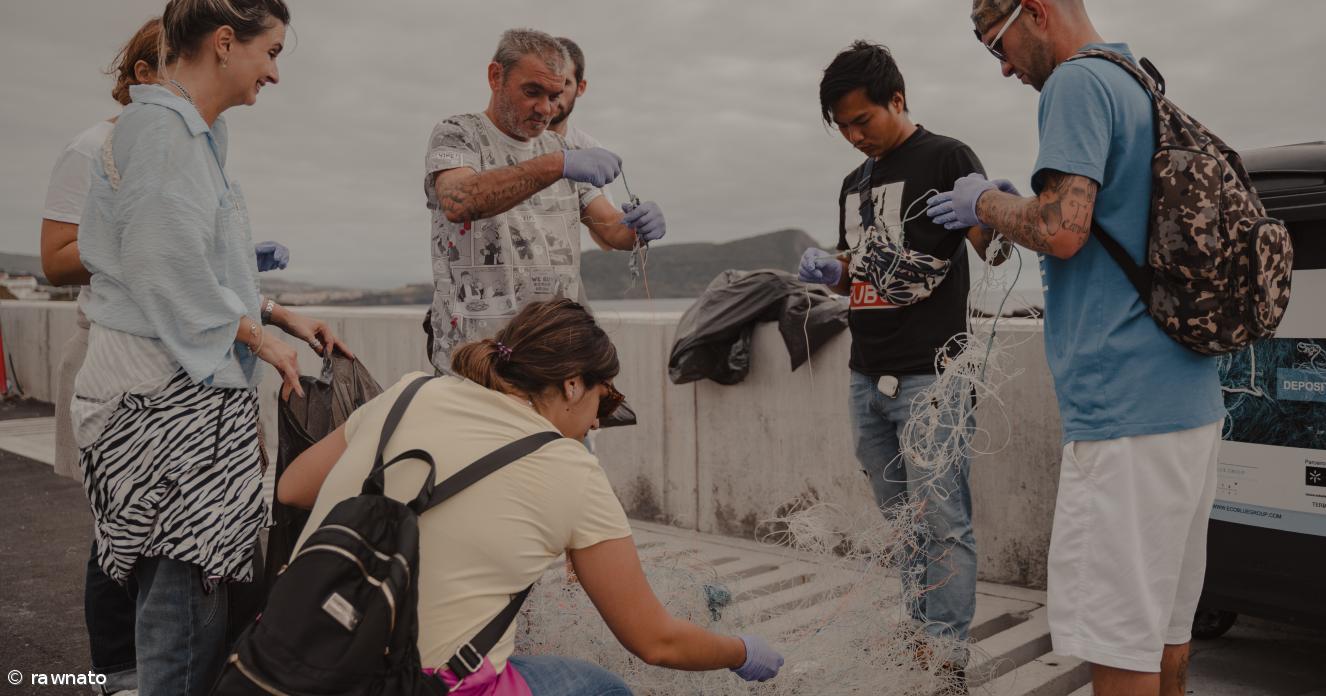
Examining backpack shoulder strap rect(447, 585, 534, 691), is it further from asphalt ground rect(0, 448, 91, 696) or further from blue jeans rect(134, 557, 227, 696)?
asphalt ground rect(0, 448, 91, 696)

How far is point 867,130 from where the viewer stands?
9.73ft

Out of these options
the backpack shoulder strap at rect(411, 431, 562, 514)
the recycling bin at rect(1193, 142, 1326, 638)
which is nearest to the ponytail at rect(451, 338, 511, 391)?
the backpack shoulder strap at rect(411, 431, 562, 514)

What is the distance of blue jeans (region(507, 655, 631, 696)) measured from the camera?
6.37 ft

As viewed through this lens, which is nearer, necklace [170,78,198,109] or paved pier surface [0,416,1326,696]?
necklace [170,78,198,109]

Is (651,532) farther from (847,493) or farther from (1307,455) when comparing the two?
(1307,455)

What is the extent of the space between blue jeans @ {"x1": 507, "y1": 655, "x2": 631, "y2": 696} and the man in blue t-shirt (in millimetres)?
930

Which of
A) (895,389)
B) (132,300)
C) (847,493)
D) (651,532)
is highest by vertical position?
(132,300)

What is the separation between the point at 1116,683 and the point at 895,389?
1.11 meters

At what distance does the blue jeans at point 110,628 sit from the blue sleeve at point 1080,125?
8.30ft

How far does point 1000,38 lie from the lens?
211 cm

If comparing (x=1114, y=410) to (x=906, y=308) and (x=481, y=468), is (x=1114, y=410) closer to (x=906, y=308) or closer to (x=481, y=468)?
(x=906, y=308)

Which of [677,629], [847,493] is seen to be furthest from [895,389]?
[847,493]

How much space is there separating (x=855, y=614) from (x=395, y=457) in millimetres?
1677

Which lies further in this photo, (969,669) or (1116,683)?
(969,669)
